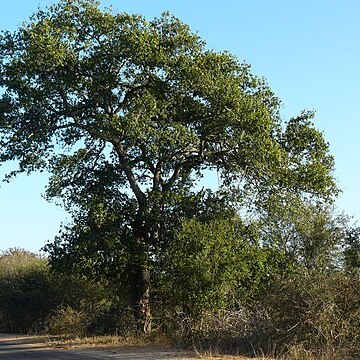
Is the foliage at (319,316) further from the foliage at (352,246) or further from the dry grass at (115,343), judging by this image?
the foliage at (352,246)

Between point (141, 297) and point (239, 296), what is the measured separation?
5.58 meters

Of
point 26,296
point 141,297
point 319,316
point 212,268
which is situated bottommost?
point 319,316

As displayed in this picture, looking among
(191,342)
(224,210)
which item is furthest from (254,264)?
(191,342)

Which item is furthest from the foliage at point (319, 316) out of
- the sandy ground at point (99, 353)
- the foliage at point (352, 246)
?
the foliage at point (352, 246)

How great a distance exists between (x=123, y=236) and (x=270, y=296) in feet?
30.2

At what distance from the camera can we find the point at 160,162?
29.3m

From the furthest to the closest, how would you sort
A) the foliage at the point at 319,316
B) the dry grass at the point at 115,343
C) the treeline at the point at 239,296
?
the dry grass at the point at 115,343 → the treeline at the point at 239,296 → the foliage at the point at 319,316

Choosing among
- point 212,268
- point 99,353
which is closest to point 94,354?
point 99,353

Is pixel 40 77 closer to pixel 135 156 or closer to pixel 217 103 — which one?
pixel 135 156

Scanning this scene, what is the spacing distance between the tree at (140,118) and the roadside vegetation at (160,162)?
6cm

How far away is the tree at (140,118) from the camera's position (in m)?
26.6

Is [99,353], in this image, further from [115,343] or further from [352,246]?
[352,246]

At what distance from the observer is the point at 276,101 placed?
29234mm

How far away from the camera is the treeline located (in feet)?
64.4
